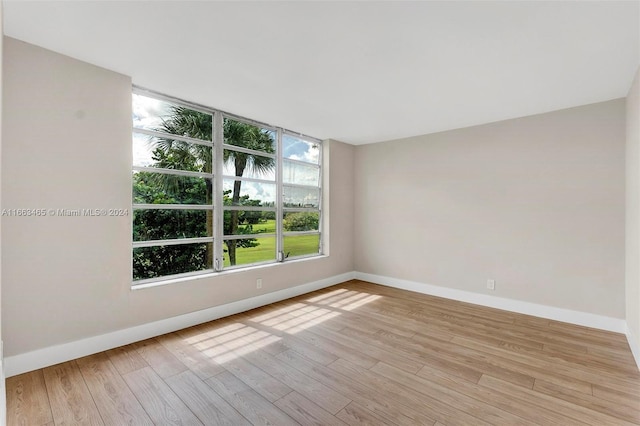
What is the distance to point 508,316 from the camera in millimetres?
3619

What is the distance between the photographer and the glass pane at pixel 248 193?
12.4 ft

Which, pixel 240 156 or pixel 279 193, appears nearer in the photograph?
pixel 240 156

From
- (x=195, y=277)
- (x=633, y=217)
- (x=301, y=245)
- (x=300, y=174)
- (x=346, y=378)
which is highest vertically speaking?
(x=300, y=174)

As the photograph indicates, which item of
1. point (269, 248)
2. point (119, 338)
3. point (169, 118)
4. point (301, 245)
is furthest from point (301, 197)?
point (119, 338)

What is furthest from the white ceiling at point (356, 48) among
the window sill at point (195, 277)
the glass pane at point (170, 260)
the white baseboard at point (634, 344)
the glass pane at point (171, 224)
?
the white baseboard at point (634, 344)

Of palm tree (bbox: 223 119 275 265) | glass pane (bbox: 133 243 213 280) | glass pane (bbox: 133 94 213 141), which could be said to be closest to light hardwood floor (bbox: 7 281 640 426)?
glass pane (bbox: 133 243 213 280)

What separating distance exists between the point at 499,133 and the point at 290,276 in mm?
3676

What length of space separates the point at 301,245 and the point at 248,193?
1.35m

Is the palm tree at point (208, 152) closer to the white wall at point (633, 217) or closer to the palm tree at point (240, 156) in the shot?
the palm tree at point (240, 156)

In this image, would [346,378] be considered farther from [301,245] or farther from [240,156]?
[240,156]

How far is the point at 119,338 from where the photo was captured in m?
2.69

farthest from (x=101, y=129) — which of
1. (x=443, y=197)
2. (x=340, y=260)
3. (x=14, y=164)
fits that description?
(x=443, y=197)

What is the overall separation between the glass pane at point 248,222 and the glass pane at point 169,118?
1.06 metres

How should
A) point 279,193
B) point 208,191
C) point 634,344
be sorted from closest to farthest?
point 634,344 → point 208,191 → point 279,193
